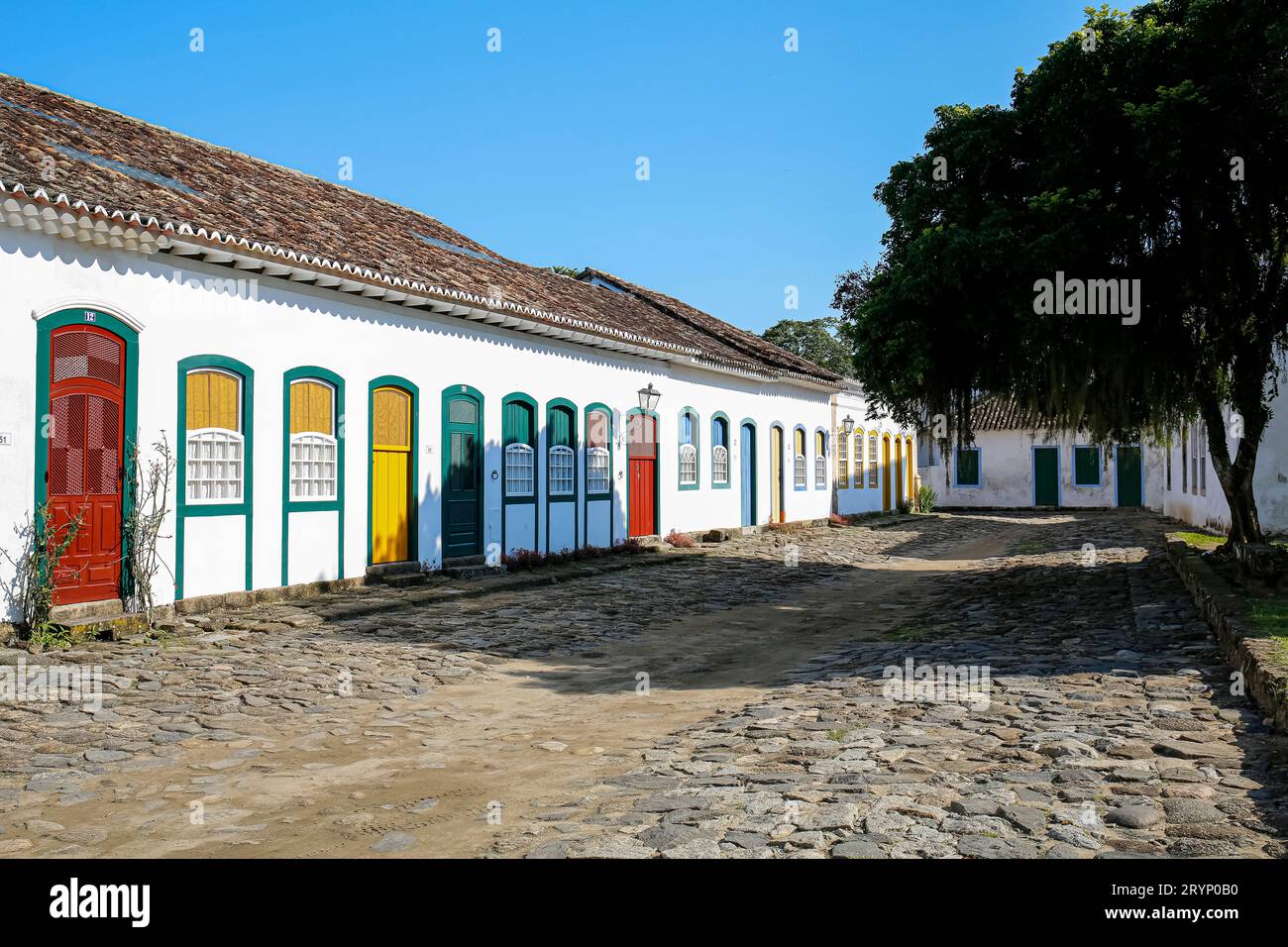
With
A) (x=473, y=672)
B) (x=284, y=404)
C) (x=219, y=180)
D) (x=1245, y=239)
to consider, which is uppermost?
(x=219, y=180)

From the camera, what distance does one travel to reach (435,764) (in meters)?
5.64

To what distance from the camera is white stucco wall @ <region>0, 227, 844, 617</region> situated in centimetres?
909

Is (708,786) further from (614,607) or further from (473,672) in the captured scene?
(614,607)

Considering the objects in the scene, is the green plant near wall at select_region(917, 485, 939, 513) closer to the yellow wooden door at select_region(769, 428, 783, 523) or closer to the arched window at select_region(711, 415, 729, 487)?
the yellow wooden door at select_region(769, 428, 783, 523)

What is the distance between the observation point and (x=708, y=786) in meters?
4.91

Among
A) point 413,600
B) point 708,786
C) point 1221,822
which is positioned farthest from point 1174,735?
point 413,600

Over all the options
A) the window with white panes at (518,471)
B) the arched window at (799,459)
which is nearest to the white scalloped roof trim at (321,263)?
the window with white panes at (518,471)

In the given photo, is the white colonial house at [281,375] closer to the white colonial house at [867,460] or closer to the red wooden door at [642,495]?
the red wooden door at [642,495]

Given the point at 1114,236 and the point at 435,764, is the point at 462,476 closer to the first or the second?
the point at 1114,236

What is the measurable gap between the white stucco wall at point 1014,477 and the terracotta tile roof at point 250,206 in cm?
1897

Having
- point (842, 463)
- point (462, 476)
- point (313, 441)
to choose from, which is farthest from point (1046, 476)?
point (313, 441)

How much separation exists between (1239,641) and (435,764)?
559cm

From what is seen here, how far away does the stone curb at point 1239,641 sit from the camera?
5750 mm
